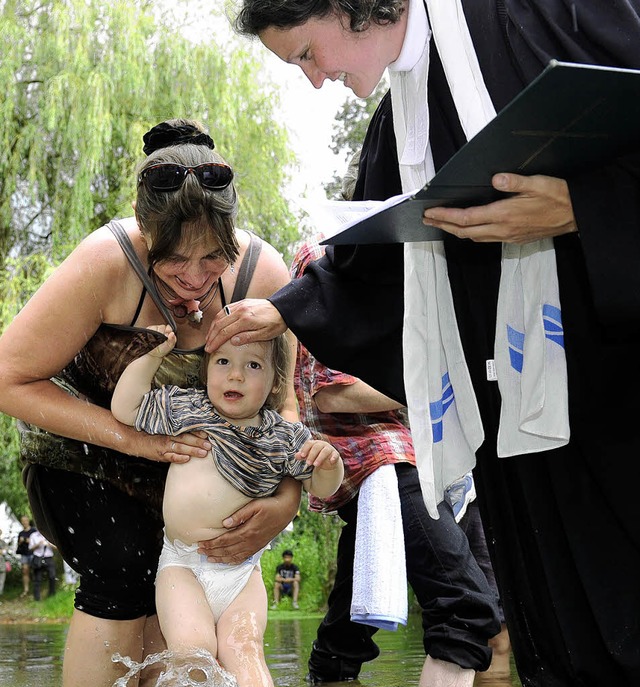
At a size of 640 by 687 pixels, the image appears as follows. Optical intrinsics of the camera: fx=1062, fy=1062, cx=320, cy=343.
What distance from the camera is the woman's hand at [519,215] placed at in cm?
234

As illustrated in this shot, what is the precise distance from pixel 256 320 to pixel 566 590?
1160 millimetres

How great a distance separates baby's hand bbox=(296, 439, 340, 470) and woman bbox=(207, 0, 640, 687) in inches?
16.5

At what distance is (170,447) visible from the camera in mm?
3543

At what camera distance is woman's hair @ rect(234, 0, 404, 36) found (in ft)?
8.95

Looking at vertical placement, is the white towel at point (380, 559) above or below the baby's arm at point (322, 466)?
below

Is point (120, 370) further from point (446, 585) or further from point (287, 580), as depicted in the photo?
point (287, 580)

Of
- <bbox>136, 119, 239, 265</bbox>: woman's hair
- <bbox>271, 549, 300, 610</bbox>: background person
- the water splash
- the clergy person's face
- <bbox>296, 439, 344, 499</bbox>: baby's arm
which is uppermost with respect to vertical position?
Result: the clergy person's face

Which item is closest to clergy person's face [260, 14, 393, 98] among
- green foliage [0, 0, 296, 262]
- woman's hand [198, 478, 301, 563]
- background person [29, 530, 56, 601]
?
woman's hand [198, 478, 301, 563]

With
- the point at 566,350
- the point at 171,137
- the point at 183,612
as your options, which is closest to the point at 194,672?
the point at 183,612

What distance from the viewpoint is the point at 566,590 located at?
278 cm

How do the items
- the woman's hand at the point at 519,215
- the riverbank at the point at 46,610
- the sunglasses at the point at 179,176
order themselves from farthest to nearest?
the riverbank at the point at 46,610, the sunglasses at the point at 179,176, the woman's hand at the point at 519,215

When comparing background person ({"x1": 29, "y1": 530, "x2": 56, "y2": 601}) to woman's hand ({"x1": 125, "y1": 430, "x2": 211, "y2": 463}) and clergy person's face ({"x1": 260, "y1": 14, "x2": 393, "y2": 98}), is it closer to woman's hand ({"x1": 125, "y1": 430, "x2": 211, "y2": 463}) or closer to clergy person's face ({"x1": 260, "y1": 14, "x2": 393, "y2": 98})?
woman's hand ({"x1": 125, "y1": 430, "x2": 211, "y2": 463})

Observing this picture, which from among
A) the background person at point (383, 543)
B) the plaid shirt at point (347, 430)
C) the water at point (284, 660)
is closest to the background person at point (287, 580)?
the water at point (284, 660)

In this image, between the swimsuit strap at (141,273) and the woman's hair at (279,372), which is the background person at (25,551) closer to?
the woman's hair at (279,372)
